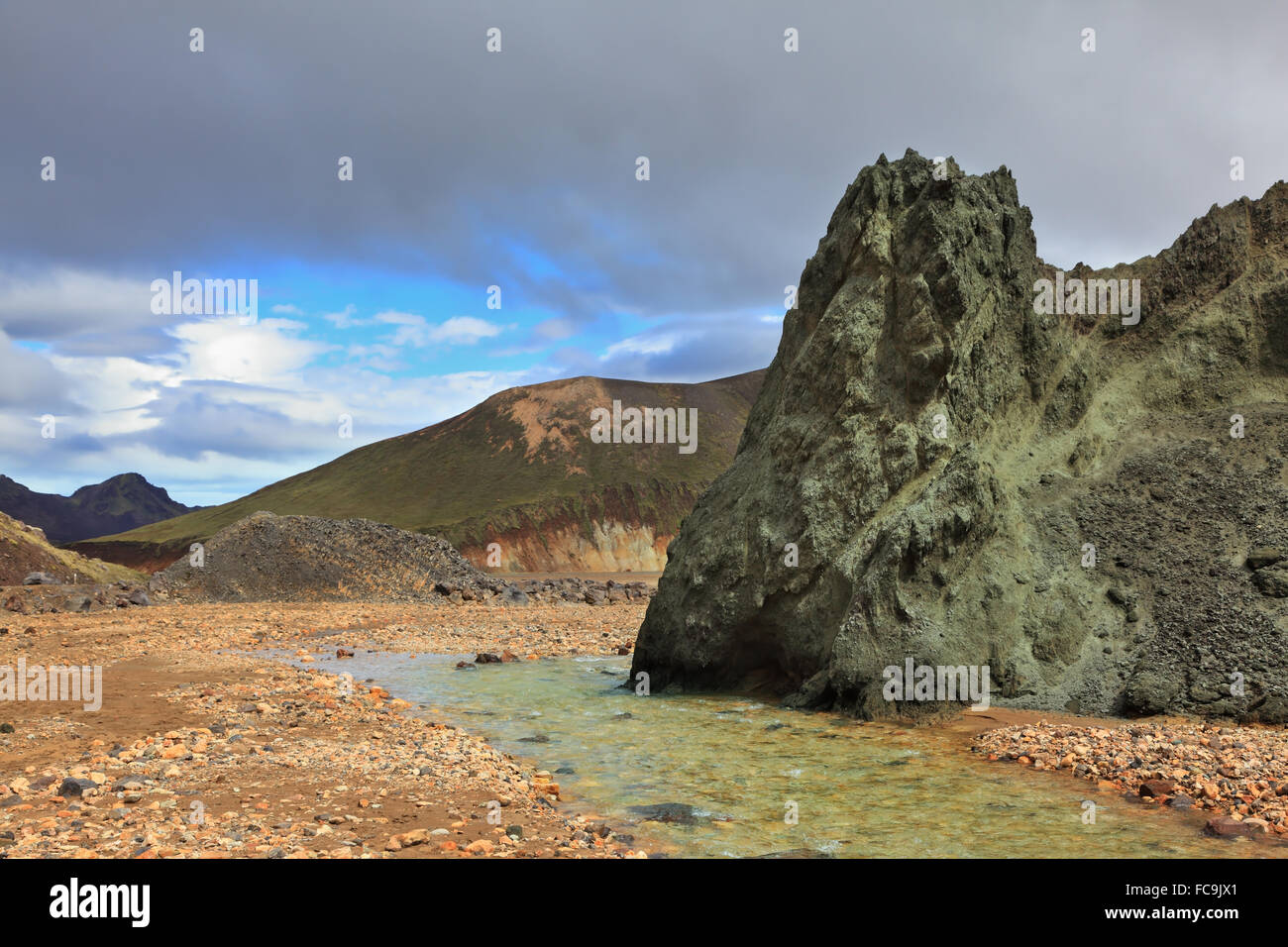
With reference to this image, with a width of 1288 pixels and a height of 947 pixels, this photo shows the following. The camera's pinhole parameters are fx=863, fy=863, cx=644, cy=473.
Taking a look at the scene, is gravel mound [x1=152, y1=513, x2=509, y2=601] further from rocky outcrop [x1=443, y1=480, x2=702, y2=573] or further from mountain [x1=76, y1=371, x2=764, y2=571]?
mountain [x1=76, y1=371, x2=764, y2=571]

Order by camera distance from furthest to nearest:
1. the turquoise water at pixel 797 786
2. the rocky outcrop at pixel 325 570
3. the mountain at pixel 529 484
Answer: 1. the mountain at pixel 529 484
2. the rocky outcrop at pixel 325 570
3. the turquoise water at pixel 797 786

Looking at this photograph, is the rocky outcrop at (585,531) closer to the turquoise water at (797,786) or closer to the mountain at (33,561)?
the mountain at (33,561)

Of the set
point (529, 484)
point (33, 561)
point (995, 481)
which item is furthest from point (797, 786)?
point (529, 484)

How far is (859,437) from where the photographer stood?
1592 cm

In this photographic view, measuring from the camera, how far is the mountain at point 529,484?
85438 millimetres

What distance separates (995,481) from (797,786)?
7666mm

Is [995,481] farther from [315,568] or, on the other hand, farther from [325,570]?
[315,568]

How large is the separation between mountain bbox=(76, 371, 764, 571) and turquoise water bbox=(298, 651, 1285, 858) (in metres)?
60.7

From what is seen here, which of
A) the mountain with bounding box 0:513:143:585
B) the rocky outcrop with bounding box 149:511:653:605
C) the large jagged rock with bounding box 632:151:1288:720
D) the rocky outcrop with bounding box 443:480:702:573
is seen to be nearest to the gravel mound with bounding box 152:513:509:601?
the rocky outcrop with bounding box 149:511:653:605

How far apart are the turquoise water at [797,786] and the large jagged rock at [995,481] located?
1.80m

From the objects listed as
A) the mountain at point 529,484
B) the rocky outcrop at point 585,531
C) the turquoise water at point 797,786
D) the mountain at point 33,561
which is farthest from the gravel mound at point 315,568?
the mountain at point 529,484

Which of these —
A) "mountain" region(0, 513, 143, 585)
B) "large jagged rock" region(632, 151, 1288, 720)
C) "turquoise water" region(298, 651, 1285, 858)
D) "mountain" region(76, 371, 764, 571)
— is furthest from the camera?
"mountain" region(76, 371, 764, 571)

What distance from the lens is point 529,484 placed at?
313 feet

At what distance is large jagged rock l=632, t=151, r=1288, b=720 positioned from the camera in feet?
44.7
